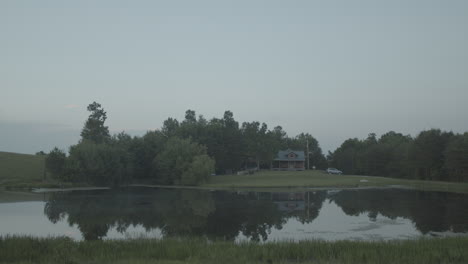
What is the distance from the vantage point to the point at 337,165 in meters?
118

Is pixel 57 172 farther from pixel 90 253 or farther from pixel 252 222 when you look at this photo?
pixel 90 253

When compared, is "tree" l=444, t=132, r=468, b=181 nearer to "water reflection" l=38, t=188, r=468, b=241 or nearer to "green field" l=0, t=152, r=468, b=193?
"green field" l=0, t=152, r=468, b=193

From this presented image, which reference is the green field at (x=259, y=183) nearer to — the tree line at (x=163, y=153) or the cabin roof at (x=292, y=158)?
the tree line at (x=163, y=153)

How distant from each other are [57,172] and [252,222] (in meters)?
55.4

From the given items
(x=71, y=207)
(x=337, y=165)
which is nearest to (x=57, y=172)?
(x=71, y=207)

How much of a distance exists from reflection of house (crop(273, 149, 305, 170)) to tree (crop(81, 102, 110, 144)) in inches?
1867

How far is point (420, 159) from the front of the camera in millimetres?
78188

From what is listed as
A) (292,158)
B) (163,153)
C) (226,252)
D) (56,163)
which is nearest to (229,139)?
(163,153)

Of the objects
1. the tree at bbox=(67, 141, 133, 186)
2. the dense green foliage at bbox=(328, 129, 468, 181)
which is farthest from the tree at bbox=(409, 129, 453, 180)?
the tree at bbox=(67, 141, 133, 186)

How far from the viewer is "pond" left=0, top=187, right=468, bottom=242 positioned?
1032 inches

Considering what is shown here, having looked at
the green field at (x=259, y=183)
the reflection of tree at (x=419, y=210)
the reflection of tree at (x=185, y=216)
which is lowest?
the reflection of tree at (x=185, y=216)

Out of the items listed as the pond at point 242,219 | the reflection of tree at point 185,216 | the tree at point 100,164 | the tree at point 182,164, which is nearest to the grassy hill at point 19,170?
the tree at point 100,164

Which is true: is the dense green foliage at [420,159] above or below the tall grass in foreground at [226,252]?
above

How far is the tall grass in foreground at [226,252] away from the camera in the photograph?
1504 cm
